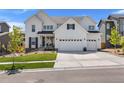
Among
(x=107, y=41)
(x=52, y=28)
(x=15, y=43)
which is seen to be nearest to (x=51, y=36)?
(x=52, y=28)

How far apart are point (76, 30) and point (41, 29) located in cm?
644

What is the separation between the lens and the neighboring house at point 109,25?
49656 mm

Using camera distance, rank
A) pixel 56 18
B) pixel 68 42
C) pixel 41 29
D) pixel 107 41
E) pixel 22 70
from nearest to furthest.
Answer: pixel 22 70 < pixel 68 42 < pixel 41 29 < pixel 56 18 < pixel 107 41

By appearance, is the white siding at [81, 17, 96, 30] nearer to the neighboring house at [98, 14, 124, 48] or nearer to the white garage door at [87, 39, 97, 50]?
the white garage door at [87, 39, 97, 50]

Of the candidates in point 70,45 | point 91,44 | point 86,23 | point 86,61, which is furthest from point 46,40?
point 86,61

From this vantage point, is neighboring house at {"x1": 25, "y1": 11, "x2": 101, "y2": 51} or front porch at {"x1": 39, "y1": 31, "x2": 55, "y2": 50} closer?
neighboring house at {"x1": 25, "y1": 11, "x2": 101, "y2": 51}

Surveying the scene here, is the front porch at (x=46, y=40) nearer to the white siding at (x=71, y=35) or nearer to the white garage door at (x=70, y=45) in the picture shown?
the white siding at (x=71, y=35)

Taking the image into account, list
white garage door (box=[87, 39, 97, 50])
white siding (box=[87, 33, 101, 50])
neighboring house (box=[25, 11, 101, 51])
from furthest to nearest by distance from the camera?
white siding (box=[87, 33, 101, 50]) → white garage door (box=[87, 39, 97, 50]) → neighboring house (box=[25, 11, 101, 51])

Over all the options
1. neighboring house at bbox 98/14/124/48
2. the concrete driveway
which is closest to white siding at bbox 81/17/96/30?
neighboring house at bbox 98/14/124/48

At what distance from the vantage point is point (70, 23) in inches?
1545

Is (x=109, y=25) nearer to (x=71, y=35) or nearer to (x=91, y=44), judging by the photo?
(x=91, y=44)

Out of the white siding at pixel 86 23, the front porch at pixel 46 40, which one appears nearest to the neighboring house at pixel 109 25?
the white siding at pixel 86 23

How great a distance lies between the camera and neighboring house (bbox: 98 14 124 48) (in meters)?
49.7

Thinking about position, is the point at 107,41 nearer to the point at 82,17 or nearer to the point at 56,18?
the point at 82,17
